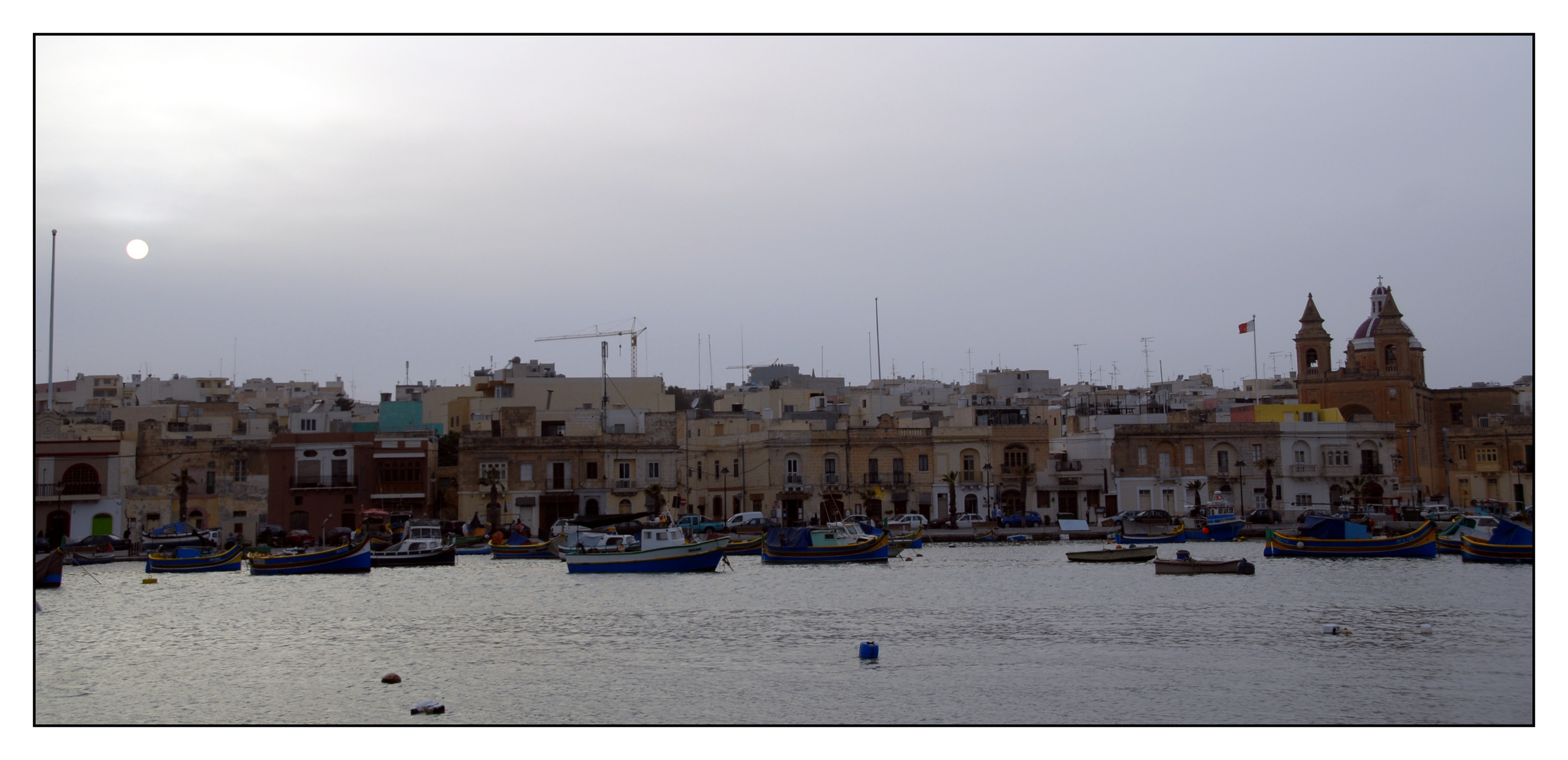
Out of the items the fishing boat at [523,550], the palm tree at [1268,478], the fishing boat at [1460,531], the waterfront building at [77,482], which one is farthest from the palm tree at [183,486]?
the fishing boat at [1460,531]

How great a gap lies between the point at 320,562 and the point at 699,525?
62.7 ft

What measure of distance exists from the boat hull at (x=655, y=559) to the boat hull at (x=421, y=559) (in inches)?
256

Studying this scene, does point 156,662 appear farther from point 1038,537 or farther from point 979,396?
point 979,396

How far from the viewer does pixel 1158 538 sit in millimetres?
60375

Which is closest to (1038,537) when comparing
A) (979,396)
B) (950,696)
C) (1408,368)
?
(979,396)

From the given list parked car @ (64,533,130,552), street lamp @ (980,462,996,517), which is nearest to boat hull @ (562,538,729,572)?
parked car @ (64,533,130,552)

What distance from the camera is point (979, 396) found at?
8494cm

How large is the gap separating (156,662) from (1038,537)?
44.0m

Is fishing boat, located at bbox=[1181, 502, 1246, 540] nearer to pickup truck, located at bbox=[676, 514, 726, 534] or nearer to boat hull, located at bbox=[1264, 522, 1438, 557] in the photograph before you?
boat hull, located at bbox=[1264, 522, 1438, 557]

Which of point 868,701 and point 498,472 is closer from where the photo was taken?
point 868,701

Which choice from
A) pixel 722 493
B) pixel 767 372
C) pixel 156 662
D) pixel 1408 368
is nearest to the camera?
pixel 156 662

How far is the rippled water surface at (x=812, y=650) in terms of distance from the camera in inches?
844

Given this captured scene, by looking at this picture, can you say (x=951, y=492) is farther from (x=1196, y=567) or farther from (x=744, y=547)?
(x=1196, y=567)

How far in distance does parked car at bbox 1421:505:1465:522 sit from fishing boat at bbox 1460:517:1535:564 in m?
17.8
